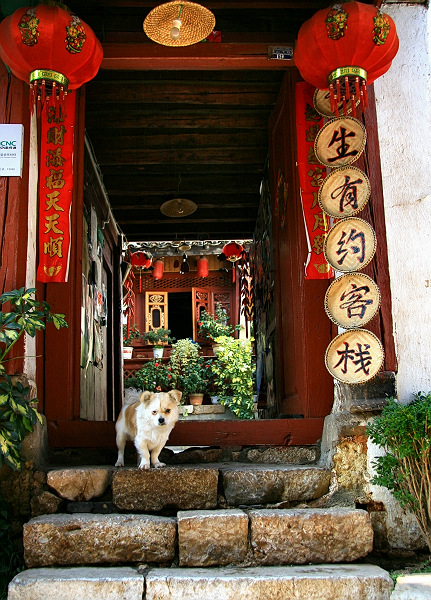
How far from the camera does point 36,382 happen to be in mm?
4531

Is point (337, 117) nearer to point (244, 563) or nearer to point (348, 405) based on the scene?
point (348, 405)

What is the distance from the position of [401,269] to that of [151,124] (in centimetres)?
350

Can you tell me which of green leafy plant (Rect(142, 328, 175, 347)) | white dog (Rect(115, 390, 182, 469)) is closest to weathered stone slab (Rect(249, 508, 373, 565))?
white dog (Rect(115, 390, 182, 469))

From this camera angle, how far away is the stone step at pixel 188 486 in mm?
3859

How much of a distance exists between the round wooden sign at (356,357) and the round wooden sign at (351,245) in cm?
45

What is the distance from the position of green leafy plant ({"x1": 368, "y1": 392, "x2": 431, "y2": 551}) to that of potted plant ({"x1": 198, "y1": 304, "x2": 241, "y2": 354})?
10.3 m

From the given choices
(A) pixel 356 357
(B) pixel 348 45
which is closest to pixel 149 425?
(A) pixel 356 357

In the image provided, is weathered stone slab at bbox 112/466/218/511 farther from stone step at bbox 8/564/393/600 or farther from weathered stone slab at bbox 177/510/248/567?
stone step at bbox 8/564/393/600

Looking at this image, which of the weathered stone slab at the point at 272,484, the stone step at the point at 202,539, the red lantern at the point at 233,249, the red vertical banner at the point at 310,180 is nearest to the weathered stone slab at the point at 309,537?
the stone step at the point at 202,539

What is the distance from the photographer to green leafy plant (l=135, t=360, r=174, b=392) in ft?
43.9

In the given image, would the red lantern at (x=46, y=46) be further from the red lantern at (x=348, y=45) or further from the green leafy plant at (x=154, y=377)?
the green leafy plant at (x=154, y=377)

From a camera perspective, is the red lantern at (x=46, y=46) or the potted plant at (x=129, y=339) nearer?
the red lantern at (x=46, y=46)

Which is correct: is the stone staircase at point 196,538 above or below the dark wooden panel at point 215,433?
below

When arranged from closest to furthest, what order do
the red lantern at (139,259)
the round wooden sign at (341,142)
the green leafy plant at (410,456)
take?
the green leafy plant at (410,456) < the round wooden sign at (341,142) < the red lantern at (139,259)
